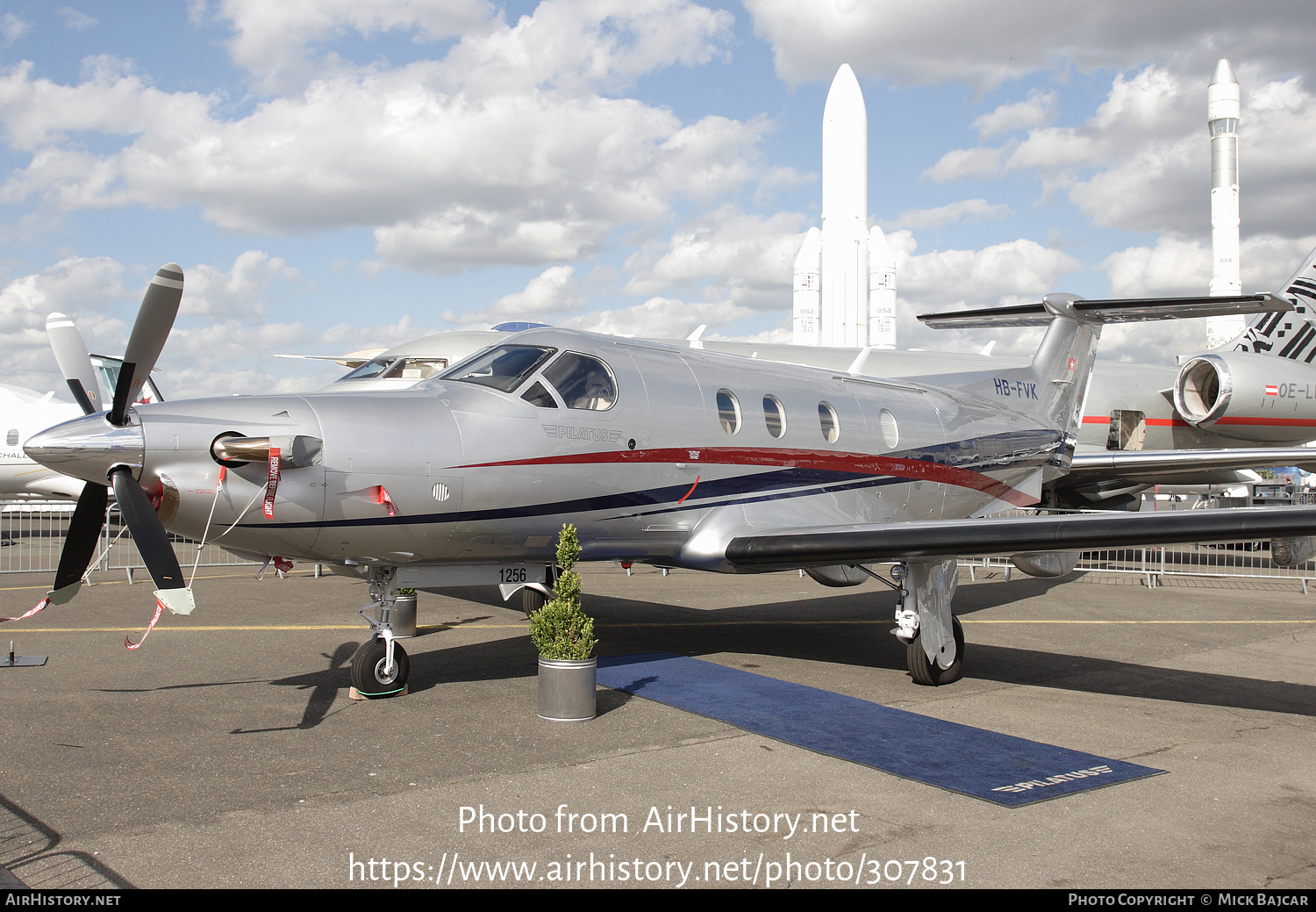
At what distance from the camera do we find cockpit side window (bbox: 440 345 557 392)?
8.12 m

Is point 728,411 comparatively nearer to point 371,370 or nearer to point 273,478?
point 273,478

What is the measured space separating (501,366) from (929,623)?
4645 millimetres

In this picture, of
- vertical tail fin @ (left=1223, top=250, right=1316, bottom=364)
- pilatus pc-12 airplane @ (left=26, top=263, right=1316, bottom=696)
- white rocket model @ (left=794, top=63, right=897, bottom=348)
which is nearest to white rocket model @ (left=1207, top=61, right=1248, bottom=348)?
white rocket model @ (left=794, top=63, right=897, bottom=348)

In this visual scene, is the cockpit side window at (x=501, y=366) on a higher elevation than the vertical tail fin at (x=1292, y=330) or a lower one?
lower

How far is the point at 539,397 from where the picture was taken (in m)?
8.12

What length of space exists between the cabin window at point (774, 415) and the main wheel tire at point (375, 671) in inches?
172

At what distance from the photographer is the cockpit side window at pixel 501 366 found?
8.12 meters

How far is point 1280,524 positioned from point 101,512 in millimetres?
8771

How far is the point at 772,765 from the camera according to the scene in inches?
239

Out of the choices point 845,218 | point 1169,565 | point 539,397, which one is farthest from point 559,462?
point 845,218

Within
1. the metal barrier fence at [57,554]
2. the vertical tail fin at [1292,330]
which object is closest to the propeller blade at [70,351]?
the metal barrier fence at [57,554]

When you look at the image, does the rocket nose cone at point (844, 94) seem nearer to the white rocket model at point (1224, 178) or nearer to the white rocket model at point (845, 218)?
the white rocket model at point (845, 218)

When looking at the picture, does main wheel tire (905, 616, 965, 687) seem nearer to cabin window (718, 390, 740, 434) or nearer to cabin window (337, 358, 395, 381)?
cabin window (718, 390, 740, 434)

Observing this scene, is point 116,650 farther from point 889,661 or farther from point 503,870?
point 889,661
